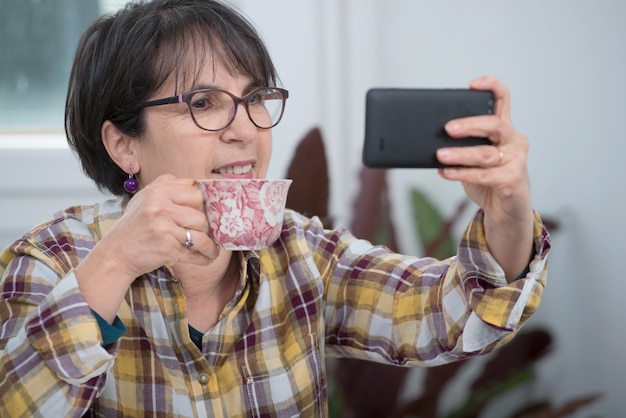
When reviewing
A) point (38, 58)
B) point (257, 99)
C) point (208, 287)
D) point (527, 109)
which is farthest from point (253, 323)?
point (38, 58)

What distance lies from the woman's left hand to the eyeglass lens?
0.36 metres

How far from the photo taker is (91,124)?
1.27 meters

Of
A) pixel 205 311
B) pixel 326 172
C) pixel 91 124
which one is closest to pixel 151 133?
pixel 91 124

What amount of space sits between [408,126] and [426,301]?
0.37 metres

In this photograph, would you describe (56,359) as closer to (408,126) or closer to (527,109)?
(408,126)

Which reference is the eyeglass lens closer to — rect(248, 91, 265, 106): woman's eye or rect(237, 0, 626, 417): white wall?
rect(248, 91, 265, 106): woman's eye

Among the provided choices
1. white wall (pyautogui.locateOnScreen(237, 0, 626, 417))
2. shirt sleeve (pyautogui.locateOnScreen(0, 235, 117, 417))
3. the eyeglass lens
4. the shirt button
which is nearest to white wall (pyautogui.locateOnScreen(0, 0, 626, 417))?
white wall (pyautogui.locateOnScreen(237, 0, 626, 417))

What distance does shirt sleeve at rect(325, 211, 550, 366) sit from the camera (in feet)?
3.39

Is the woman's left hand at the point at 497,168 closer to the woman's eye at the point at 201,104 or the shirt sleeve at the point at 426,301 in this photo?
the shirt sleeve at the point at 426,301

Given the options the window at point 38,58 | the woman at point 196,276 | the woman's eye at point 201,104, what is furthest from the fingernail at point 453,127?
the window at point 38,58

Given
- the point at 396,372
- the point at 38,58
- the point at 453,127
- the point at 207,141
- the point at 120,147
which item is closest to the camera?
the point at 453,127

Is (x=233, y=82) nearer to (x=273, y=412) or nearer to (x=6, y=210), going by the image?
(x=273, y=412)

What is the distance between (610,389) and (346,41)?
3.69ft

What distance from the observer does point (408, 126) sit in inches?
34.8
